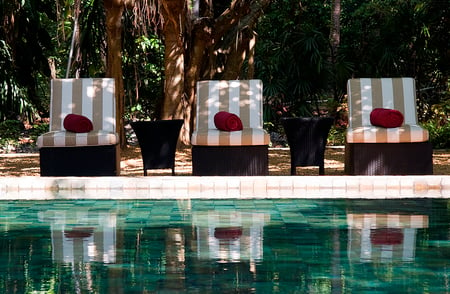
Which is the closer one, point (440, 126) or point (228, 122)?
point (228, 122)

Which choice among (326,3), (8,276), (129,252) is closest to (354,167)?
(129,252)

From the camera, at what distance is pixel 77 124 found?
338 inches

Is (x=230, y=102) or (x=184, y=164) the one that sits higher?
(x=230, y=102)

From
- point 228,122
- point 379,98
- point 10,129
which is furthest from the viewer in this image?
point 10,129

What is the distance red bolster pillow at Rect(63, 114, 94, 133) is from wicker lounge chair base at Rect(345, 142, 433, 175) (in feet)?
8.40

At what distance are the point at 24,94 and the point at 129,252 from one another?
10729mm

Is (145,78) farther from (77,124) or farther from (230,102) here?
(77,124)

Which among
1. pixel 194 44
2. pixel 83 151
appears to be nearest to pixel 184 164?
pixel 83 151

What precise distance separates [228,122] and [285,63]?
746 centimetres

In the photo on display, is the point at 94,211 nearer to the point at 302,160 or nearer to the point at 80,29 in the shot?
the point at 302,160

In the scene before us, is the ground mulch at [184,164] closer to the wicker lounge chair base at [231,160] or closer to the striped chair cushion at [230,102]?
the striped chair cushion at [230,102]

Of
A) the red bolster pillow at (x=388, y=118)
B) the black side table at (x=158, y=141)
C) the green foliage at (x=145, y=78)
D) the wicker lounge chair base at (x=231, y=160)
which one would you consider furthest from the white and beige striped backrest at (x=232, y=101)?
the green foliage at (x=145, y=78)

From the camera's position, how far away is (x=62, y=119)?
8953 millimetres

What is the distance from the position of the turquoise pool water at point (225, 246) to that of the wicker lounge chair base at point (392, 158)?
1.78 meters
